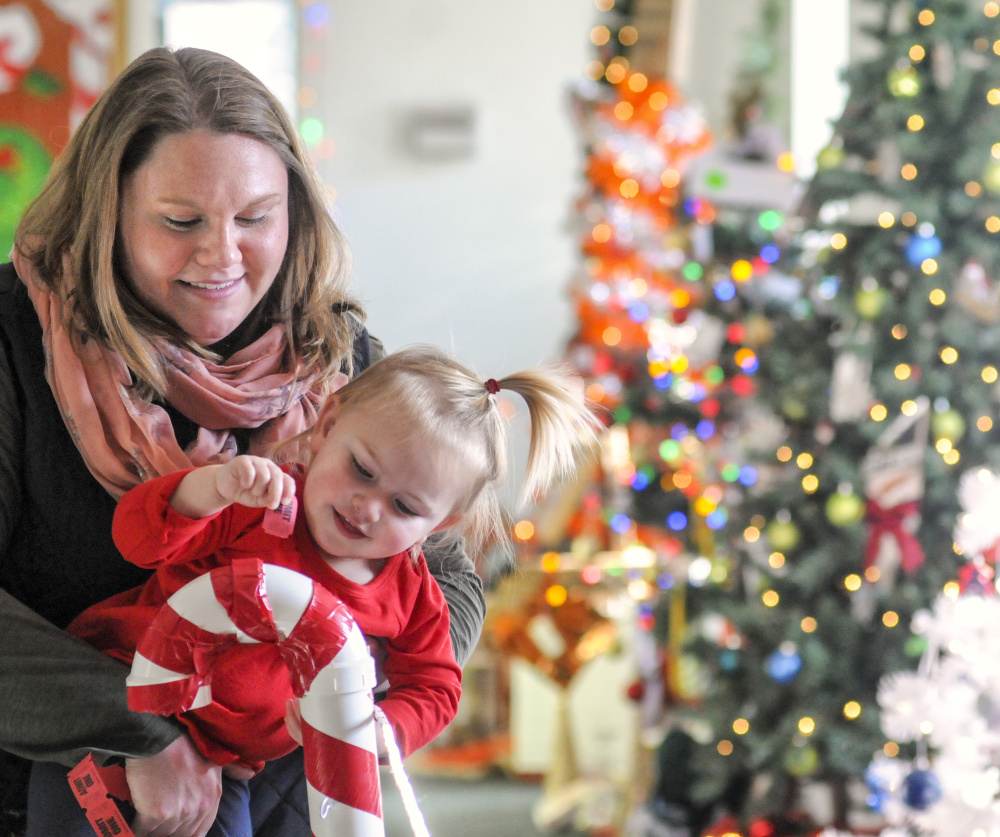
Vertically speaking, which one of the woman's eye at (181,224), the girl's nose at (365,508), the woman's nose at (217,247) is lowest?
the girl's nose at (365,508)

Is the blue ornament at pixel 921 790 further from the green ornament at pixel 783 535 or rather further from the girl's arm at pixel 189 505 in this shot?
the girl's arm at pixel 189 505

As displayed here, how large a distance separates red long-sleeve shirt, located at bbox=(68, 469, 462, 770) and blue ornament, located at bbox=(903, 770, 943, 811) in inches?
69.7

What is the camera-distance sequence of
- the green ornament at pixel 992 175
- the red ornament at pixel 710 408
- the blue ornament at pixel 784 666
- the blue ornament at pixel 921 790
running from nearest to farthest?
1. the blue ornament at pixel 921 790
2. the green ornament at pixel 992 175
3. the blue ornament at pixel 784 666
4. the red ornament at pixel 710 408

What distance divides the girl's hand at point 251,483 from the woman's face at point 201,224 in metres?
0.30

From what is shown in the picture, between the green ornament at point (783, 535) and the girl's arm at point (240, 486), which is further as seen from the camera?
the green ornament at point (783, 535)

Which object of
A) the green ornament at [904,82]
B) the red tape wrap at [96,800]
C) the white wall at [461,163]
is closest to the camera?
the red tape wrap at [96,800]

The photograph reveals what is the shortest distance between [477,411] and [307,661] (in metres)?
0.39

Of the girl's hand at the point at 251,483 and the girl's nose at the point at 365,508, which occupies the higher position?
the girl's hand at the point at 251,483

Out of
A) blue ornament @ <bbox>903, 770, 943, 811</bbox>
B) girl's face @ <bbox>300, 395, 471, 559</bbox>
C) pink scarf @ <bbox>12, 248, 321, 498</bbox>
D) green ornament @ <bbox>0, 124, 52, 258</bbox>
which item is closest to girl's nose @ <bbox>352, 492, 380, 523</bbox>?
girl's face @ <bbox>300, 395, 471, 559</bbox>

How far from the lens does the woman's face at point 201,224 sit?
1109mm

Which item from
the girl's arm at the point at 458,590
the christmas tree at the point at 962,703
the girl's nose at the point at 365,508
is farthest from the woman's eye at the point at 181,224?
the christmas tree at the point at 962,703

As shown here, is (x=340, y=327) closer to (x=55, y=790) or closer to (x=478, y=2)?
(x=55, y=790)

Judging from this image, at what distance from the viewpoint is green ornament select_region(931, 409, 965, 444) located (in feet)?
8.72

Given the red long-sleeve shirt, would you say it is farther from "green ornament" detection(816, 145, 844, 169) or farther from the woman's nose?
"green ornament" detection(816, 145, 844, 169)
